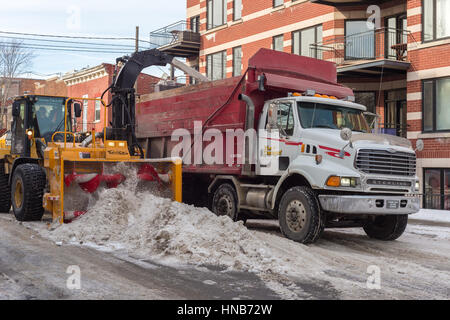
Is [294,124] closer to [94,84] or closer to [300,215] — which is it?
[300,215]

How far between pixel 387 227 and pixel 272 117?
3194 millimetres

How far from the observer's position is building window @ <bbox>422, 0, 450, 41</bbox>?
18.6 meters

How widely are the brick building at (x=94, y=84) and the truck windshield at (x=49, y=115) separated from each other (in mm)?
19778

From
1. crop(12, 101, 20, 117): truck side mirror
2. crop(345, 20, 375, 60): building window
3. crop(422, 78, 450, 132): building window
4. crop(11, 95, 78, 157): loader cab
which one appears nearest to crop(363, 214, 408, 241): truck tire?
crop(11, 95, 78, 157): loader cab

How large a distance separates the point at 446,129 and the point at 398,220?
9.10m

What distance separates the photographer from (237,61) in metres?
27.8

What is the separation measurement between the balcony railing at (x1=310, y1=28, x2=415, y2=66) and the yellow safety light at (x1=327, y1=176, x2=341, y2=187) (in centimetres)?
1242

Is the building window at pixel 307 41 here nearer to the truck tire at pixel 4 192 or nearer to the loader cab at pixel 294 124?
the loader cab at pixel 294 124

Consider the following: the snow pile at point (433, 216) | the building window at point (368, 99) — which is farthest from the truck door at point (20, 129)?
the building window at point (368, 99)

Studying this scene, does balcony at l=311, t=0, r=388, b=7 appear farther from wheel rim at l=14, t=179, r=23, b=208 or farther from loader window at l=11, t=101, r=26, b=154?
wheel rim at l=14, t=179, r=23, b=208

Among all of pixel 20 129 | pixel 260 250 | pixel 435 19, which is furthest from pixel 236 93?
pixel 435 19

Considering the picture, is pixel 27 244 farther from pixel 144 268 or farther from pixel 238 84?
pixel 238 84
